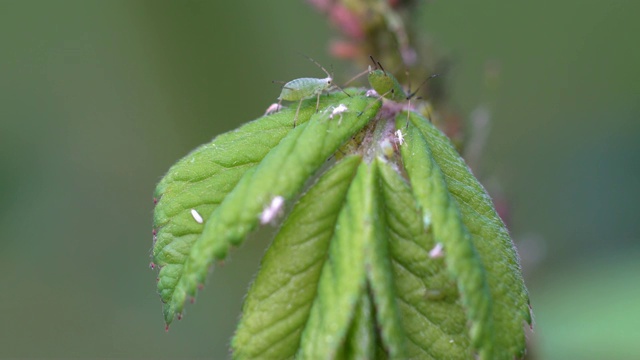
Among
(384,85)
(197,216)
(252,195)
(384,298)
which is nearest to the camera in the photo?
(384,298)

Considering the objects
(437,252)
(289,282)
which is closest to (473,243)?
(437,252)

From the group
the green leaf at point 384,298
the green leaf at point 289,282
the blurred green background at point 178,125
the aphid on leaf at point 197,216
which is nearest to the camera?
the green leaf at point 384,298

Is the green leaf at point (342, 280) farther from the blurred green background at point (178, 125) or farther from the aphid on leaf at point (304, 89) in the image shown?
the blurred green background at point (178, 125)

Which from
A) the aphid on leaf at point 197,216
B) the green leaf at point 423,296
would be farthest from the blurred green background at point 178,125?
the green leaf at point 423,296

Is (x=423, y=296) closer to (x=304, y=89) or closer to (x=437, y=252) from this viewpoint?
(x=437, y=252)

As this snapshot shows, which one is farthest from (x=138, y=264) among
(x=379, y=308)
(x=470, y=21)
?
(x=379, y=308)

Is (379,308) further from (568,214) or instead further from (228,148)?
(568,214)

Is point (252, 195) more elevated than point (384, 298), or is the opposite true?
point (252, 195)
